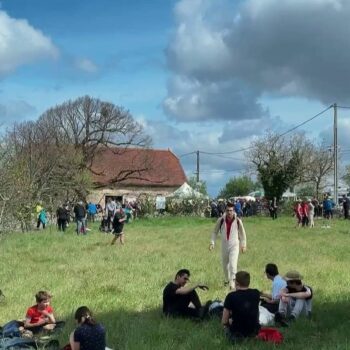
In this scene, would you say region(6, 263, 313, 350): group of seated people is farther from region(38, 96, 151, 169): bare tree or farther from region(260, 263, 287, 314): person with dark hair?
region(38, 96, 151, 169): bare tree

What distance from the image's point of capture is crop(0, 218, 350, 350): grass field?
9242 millimetres

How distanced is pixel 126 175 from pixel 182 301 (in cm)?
6125

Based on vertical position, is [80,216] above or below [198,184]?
below

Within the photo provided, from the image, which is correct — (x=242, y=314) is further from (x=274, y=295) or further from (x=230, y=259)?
(x=230, y=259)

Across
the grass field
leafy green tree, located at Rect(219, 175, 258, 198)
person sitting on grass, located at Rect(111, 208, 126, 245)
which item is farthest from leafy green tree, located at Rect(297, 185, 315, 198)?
person sitting on grass, located at Rect(111, 208, 126, 245)

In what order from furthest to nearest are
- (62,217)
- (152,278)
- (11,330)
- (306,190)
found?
(306,190) < (62,217) < (152,278) < (11,330)

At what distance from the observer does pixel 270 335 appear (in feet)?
29.0

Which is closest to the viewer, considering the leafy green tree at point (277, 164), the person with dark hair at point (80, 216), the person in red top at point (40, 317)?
the person in red top at point (40, 317)

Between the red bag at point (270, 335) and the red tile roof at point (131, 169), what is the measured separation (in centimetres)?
5796

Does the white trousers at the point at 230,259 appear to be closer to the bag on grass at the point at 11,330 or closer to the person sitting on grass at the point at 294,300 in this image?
the person sitting on grass at the point at 294,300

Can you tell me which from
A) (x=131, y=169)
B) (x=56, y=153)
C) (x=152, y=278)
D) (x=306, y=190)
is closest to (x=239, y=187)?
(x=306, y=190)

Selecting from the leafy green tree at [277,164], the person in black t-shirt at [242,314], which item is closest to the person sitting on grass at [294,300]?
the person in black t-shirt at [242,314]

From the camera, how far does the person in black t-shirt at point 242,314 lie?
8.84 meters

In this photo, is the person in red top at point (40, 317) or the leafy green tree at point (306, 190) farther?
the leafy green tree at point (306, 190)
